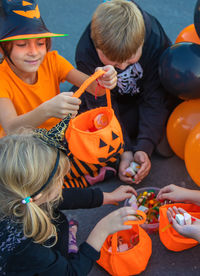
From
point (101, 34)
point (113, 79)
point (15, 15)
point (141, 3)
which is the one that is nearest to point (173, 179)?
point (113, 79)

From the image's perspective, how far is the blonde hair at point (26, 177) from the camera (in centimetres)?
87

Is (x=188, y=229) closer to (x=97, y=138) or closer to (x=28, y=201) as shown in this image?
(x=97, y=138)

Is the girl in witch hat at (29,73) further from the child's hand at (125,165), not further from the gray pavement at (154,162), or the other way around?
the gray pavement at (154,162)

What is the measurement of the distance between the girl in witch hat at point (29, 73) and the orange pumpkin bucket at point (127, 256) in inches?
20.8

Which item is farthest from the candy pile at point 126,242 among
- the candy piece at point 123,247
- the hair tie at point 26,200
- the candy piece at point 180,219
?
the hair tie at point 26,200

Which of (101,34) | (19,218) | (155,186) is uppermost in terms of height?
(101,34)

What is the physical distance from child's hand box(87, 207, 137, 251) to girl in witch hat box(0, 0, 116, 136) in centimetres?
42

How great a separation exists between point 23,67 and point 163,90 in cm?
76

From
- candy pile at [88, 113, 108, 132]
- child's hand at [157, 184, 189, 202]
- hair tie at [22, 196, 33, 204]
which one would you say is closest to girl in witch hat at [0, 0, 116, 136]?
candy pile at [88, 113, 108, 132]

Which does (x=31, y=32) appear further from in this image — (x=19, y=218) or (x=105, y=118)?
(x=19, y=218)

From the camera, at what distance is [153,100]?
1666 millimetres

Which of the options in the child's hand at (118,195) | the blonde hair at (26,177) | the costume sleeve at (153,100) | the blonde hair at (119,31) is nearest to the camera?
the blonde hair at (26,177)

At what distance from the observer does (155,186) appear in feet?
5.26

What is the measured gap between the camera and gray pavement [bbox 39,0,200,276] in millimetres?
1266
